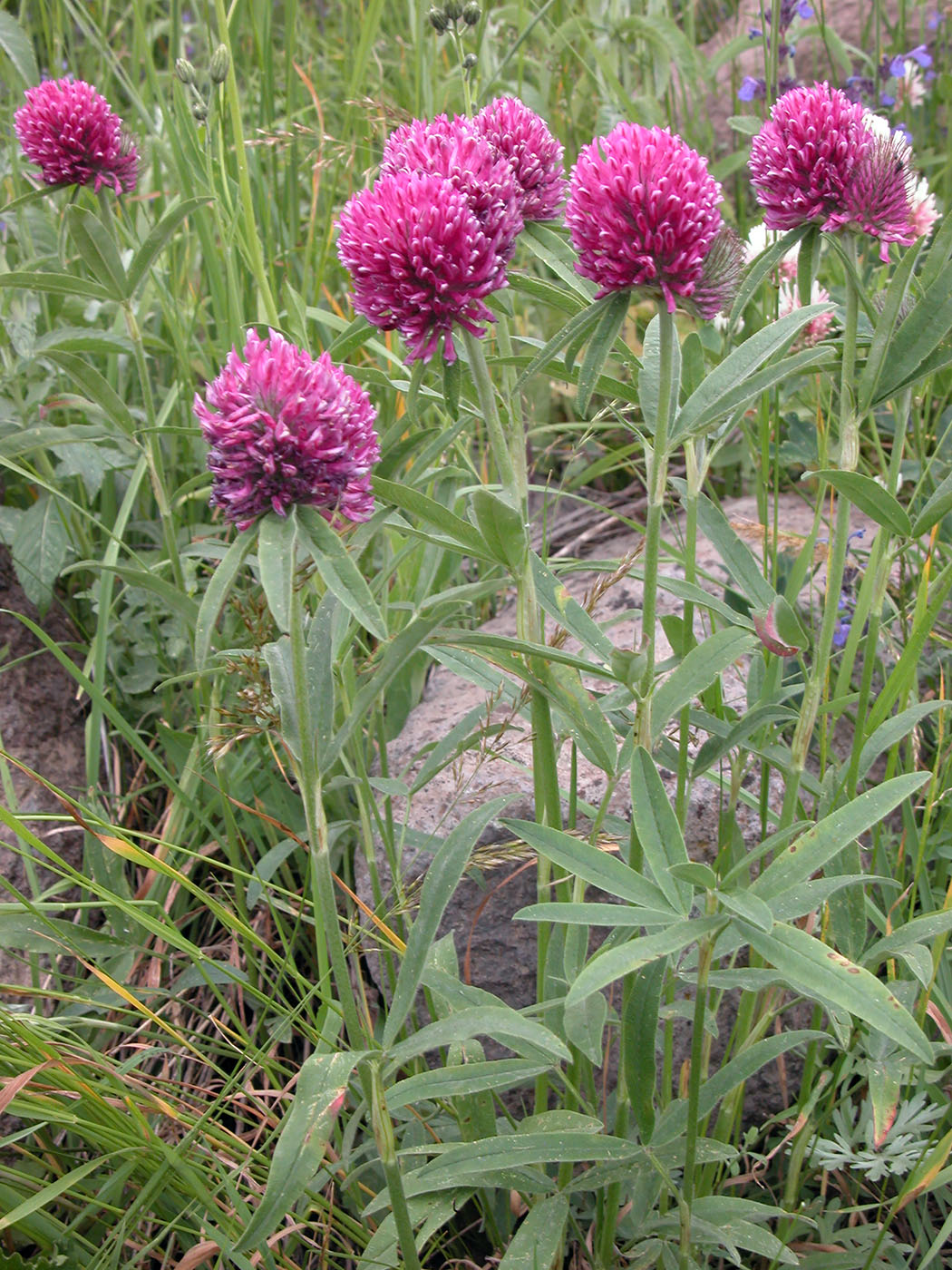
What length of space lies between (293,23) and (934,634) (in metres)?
2.06

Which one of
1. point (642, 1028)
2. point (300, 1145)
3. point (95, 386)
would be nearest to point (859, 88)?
point (95, 386)

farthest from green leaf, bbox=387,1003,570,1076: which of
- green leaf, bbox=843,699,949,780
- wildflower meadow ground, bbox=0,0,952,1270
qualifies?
green leaf, bbox=843,699,949,780

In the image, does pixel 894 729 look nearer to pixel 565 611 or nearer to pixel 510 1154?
pixel 565 611

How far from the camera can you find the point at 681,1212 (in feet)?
4.09

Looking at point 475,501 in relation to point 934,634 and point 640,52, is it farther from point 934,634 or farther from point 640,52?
point 640,52

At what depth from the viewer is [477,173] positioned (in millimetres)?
1205

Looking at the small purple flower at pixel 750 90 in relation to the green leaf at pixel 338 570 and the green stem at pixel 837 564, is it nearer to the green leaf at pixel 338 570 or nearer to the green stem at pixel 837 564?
the green stem at pixel 837 564

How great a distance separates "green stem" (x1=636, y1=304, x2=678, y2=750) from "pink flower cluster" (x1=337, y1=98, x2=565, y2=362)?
19 centimetres

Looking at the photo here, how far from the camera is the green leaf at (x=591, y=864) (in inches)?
45.6

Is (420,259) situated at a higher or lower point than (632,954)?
higher

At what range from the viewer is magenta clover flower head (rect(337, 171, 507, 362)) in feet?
3.68

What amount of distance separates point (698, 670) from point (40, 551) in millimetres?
1442

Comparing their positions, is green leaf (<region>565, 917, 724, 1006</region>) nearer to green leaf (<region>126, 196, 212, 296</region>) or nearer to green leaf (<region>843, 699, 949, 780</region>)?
green leaf (<region>843, 699, 949, 780</region>)

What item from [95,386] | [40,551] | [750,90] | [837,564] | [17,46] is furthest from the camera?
[750,90]
